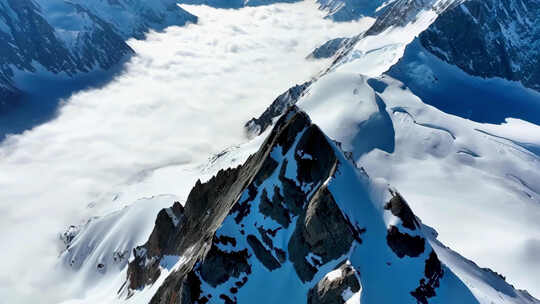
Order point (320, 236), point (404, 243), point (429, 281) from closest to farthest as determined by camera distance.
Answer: point (429, 281), point (320, 236), point (404, 243)

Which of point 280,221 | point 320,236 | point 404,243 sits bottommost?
point 404,243

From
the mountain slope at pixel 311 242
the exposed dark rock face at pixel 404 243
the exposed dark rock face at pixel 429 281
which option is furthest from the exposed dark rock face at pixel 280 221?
the exposed dark rock face at pixel 429 281

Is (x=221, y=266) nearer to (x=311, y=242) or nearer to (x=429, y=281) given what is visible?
(x=311, y=242)

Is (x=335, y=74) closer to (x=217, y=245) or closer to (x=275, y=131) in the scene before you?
(x=275, y=131)

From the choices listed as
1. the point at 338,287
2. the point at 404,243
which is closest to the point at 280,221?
the point at 338,287

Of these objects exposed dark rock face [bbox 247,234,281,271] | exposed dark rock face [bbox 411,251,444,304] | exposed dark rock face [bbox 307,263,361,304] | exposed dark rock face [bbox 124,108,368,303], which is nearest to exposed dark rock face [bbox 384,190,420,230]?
exposed dark rock face [bbox 411,251,444,304]

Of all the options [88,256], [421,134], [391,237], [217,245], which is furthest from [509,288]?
[88,256]
